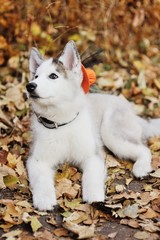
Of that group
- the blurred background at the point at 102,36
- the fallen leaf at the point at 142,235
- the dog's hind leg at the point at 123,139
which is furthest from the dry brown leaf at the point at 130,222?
the blurred background at the point at 102,36

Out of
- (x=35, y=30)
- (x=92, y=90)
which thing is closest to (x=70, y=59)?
(x=92, y=90)

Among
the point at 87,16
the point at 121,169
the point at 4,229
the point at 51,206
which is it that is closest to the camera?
the point at 4,229

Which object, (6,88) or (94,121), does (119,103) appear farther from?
(6,88)

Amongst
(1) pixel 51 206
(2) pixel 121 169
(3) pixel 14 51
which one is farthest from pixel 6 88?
(1) pixel 51 206

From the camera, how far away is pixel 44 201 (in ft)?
12.9

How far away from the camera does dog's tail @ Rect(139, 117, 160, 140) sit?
532 cm

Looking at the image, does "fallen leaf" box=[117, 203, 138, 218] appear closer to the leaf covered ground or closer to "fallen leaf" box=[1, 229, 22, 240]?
the leaf covered ground

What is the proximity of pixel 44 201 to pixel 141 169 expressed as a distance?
3.65 feet

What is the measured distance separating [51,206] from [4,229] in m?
0.47

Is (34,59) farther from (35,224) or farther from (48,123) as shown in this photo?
(35,224)

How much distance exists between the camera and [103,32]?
23.9 ft

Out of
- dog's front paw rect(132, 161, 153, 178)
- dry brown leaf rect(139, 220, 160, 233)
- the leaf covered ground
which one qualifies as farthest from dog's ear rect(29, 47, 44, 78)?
dry brown leaf rect(139, 220, 160, 233)

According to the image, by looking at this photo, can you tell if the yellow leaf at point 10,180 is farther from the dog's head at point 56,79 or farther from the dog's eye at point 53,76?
the dog's eye at point 53,76

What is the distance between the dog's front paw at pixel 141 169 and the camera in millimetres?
4520
